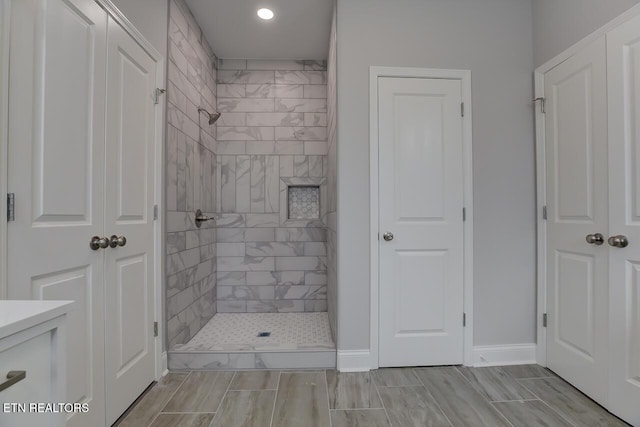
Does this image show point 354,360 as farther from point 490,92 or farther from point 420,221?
point 490,92

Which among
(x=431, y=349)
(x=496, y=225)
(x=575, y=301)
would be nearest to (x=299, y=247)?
(x=431, y=349)

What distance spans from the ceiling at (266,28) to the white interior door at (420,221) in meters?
1.03

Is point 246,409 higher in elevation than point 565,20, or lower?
lower

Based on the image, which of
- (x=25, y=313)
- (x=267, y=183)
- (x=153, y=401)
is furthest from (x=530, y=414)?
(x=267, y=183)

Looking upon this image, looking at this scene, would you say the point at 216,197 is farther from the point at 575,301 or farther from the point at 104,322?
the point at 575,301

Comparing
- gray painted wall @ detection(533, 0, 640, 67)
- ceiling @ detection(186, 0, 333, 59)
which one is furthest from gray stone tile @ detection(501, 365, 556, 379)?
ceiling @ detection(186, 0, 333, 59)

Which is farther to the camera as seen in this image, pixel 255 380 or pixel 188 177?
pixel 188 177

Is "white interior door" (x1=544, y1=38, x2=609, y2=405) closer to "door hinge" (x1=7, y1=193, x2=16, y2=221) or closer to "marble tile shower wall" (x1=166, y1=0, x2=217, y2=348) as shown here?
"marble tile shower wall" (x1=166, y1=0, x2=217, y2=348)

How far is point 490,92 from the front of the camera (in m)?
2.21

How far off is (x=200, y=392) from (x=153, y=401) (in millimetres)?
250

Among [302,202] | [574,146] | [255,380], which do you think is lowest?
[255,380]

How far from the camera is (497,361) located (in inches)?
85.7

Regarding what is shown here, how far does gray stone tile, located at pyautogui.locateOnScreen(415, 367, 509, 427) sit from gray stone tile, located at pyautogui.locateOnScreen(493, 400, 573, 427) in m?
0.05

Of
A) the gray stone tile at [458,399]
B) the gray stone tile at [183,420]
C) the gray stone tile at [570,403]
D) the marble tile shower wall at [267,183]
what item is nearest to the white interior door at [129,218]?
the gray stone tile at [183,420]
